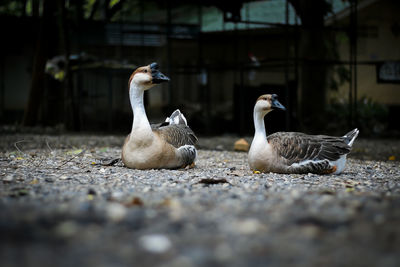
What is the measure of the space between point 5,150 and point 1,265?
684 centimetres

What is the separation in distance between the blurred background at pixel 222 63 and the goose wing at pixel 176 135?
462 centimetres

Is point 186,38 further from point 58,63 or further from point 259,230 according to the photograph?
point 259,230

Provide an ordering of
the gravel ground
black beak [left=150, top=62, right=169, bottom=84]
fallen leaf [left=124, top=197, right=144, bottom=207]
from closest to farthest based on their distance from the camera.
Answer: the gravel ground
fallen leaf [left=124, top=197, right=144, bottom=207]
black beak [left=150, top=62, right=169, bottom=84]

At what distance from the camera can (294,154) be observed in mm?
5957

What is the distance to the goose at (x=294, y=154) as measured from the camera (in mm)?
5941

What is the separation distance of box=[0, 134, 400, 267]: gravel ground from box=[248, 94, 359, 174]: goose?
2.85ft

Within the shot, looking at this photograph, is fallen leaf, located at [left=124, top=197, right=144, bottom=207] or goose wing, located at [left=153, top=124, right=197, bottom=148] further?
goose wing, located at [left=153, top=124, right=197, bottom=148]

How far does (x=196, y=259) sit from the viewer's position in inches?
89.6

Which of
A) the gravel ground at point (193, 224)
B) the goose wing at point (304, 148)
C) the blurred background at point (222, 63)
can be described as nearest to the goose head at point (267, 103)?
the goose wing at point (304, 148)

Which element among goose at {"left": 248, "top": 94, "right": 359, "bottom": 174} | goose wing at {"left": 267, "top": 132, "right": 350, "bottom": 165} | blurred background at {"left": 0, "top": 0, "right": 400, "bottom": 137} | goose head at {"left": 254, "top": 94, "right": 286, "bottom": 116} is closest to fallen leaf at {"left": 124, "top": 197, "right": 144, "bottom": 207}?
goose at {"left": 248, "top": 94, "right": 359, "bottom": 174}

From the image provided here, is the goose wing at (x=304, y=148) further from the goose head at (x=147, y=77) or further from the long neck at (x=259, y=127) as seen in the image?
the goose head at (x=147, y=77)

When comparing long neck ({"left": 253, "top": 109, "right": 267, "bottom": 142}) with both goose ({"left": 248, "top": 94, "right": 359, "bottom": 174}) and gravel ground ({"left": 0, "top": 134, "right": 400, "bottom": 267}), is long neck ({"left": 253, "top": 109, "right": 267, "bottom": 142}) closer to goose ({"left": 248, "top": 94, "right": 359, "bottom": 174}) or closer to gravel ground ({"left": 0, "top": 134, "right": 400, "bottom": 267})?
goose ({"left": 248, "top": 94, "right": 359, "bottom": 174})

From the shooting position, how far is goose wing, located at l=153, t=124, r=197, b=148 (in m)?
6.33

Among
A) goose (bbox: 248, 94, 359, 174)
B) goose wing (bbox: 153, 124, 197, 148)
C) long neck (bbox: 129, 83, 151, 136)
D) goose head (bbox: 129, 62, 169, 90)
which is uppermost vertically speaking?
goose head (bbox: 129, 62, 169, 90)
